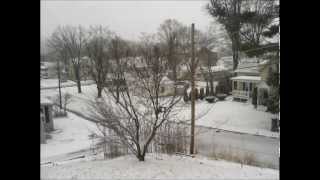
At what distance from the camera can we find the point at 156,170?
3.72 metres

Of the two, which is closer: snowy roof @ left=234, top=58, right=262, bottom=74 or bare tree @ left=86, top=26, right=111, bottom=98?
bare tree @ left=86, top=26, right=111, bottom=98

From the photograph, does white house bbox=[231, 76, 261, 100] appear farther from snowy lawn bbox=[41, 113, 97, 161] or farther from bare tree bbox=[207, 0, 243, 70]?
snowy lawn bbox=[41, 113, 97, 161]

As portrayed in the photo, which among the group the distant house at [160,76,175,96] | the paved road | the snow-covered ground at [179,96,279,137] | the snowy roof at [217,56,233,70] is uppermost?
the snowy roof at [217,56,233,70]

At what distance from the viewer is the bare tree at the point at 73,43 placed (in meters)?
5.44

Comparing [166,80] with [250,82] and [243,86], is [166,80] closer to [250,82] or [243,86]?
[250,82]

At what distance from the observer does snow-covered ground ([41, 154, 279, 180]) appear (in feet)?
11.5

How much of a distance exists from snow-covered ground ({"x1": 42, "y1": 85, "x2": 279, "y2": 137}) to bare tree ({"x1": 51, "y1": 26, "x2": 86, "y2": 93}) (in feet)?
1.26

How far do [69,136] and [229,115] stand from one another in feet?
10.7

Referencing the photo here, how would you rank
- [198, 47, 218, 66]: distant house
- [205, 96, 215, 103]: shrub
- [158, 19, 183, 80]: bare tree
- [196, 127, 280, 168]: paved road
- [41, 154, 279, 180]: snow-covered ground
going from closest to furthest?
[41, 154, 279, 180]: snow-covered ground < [158, 19, 183, 80]: bare tree < [196, 127, 280, 168]: paved road < [198, 47, 218, 66]: distant house < [205, 96, 215, 103]: shrub

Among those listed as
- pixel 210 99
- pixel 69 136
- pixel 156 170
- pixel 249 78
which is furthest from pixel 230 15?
pixel 156 170

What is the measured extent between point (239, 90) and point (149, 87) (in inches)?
160

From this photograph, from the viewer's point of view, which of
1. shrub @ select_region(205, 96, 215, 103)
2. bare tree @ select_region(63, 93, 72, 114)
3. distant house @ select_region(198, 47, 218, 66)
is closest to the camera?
distant house @ select_region(198, 47, 218, 66)

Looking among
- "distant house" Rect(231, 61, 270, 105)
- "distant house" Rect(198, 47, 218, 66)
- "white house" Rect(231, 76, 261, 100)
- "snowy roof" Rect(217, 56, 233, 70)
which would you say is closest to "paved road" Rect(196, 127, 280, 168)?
"distant house" Rect(198, 47, 218, 66)
